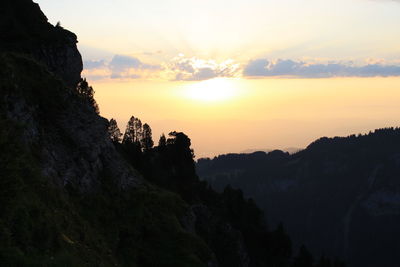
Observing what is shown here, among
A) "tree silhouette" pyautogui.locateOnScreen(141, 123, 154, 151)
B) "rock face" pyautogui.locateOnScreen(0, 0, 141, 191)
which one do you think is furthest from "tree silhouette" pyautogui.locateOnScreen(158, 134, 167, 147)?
"rock face" pyautogui.locateOnScreen(0, 0, 141, 191)

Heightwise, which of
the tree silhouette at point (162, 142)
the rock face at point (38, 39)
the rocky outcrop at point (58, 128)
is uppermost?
the rock face at point (38, 39)

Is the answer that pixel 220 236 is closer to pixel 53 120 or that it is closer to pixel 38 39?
pixel 38 39

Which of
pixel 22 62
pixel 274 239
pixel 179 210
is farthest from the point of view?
pixel 274 239

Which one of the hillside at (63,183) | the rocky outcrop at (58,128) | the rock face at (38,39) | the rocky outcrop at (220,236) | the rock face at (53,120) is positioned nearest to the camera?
the hillside at (63,183)

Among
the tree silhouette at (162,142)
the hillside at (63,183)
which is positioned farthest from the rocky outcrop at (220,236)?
the tree silhouette at (162,142)

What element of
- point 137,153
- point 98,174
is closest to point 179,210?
point 98,174

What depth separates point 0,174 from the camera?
19.4 m

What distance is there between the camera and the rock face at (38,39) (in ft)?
184

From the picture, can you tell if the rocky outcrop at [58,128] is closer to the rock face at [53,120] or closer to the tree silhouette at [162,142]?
the rock face at [53,120]

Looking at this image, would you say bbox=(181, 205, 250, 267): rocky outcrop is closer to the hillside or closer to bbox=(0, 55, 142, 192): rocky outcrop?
the hillside

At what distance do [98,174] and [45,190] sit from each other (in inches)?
527

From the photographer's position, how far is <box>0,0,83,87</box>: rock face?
56188mm

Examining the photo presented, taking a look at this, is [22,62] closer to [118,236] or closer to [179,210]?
[118,236]

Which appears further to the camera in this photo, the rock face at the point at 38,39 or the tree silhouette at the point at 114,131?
the tree silhouette at the point at 114,131
